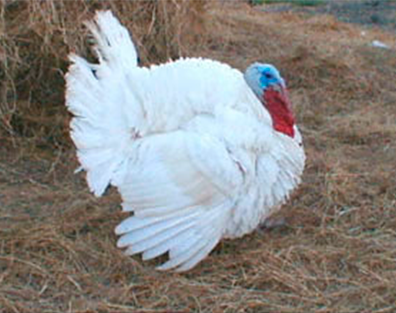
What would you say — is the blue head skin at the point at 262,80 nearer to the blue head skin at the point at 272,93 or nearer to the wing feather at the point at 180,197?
the blue head skin at the point at 272,93

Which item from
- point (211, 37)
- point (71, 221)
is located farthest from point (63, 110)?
point (211, 37)

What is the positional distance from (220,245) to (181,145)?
599 mm

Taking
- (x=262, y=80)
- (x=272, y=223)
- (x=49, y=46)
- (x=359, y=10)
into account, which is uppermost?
(x=262, y=80)

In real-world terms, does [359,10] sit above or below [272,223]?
below

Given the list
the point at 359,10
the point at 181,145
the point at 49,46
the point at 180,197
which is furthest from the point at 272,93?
the point at 359,10

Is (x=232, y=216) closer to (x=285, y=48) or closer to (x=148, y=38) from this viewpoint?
(x=148, y=38)

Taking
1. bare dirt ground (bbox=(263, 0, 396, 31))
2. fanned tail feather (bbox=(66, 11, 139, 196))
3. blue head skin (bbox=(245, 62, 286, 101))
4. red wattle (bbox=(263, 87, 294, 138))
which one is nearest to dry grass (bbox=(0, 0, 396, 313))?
fanned tail feather (bbox=(66, 11, 139, 196))

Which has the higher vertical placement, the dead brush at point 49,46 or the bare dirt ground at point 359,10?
the dead brush at point 49,46

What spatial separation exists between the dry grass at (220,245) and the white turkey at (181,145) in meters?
0.20

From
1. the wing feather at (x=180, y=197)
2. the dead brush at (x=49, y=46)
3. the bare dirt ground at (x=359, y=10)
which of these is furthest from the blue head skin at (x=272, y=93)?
the bare dirt ground at (x=359, y=10)

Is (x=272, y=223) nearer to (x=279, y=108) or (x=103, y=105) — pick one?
(x=279, y=108)

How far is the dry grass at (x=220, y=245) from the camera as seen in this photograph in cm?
288

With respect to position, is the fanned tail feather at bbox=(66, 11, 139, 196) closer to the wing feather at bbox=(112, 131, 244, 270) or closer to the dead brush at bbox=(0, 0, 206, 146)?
the wing feather at bbox=(112, 131, 244, 270)

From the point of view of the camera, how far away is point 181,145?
291 centimetres
